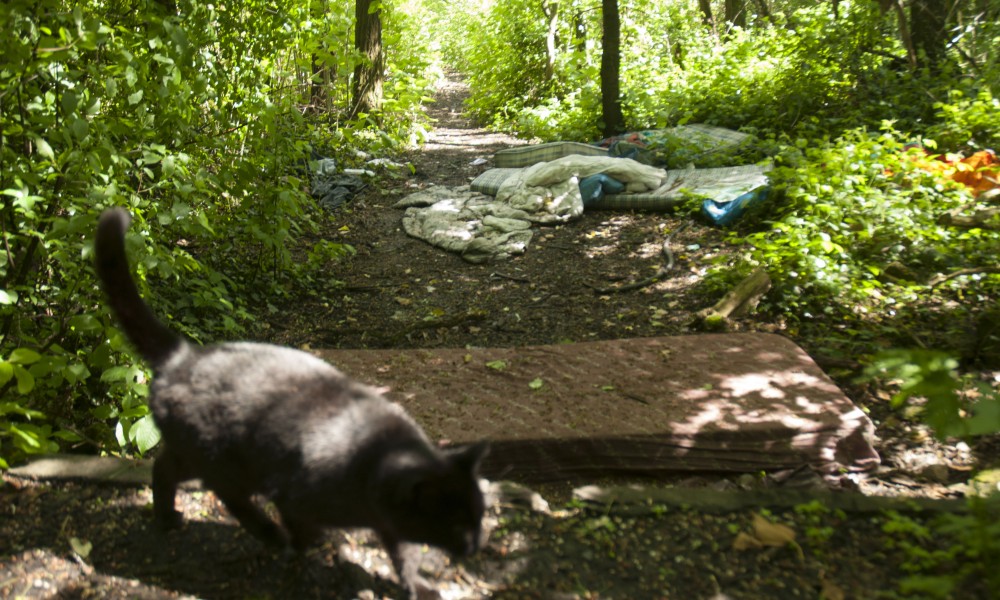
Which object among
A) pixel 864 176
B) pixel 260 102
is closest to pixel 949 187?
pixel 864 176

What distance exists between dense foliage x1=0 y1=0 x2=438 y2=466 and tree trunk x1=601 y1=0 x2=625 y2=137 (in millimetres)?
6289

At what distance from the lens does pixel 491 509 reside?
3045 millimetres

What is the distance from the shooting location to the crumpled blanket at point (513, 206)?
304 inches

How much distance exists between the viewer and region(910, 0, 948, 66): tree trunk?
32.5 ft

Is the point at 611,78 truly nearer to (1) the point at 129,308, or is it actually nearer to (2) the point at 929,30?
(2) the point at 929,30

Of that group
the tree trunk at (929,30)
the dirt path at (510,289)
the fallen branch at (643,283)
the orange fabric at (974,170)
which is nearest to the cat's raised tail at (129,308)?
the dirt path at (510,289)

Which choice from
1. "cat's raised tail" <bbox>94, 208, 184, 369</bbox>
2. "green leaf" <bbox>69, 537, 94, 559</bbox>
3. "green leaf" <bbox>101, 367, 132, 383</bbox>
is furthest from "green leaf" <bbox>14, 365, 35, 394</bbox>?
"green leaf" <bbox>69, 537, 94, 559</bbox>

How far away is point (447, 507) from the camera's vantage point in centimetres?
225

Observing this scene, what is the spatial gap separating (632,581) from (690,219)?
5738 millimetres

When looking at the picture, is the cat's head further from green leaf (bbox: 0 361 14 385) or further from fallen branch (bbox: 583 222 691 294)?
fallen branch (bbox: 583 222 691 294)

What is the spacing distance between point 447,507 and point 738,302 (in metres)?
3.77

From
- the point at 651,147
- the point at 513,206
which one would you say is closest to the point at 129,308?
the point at 513,206

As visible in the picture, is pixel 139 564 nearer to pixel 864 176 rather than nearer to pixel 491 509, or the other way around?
pixel 491 509

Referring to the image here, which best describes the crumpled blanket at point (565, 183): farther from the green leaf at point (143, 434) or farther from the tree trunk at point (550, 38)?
the tree trunk at point (550, 38)
